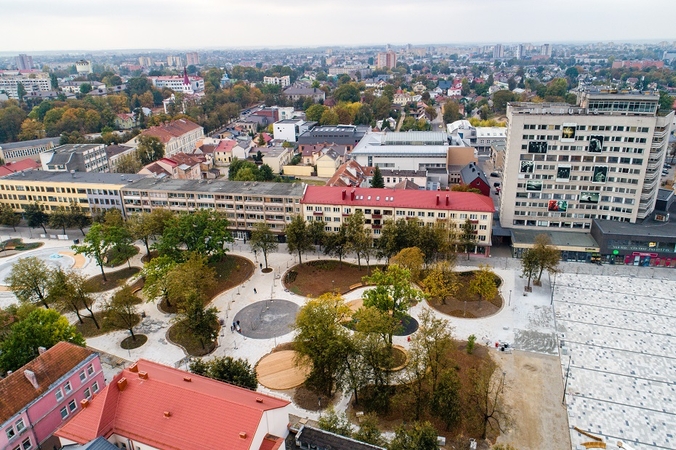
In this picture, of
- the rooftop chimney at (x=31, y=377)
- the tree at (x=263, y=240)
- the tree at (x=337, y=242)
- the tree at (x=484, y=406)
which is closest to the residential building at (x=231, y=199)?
the tree at (x=263, y=240)

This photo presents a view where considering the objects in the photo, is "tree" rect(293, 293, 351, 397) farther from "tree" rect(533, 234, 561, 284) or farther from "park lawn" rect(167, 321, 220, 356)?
"tree" rect(533, 234, 561, 284)

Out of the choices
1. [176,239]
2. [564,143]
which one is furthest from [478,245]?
[176,239]

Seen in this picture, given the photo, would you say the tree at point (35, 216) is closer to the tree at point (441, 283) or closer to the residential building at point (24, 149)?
the residential building at point (24, 149)

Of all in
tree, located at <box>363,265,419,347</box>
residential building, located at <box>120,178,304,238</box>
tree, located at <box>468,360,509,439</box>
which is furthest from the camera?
residential building, located at <box>120,178,304,238</box>

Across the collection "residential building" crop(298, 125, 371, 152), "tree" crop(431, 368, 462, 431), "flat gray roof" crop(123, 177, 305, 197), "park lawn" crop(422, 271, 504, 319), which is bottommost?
"park lawn" crop(422, 271, 504, 319)

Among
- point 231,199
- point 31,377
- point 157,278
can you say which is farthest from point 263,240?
point 31,377

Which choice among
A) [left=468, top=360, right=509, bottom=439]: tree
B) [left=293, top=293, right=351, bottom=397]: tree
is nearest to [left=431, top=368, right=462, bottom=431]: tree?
[left=468, top=360, right=509, bottom=439]: tree
